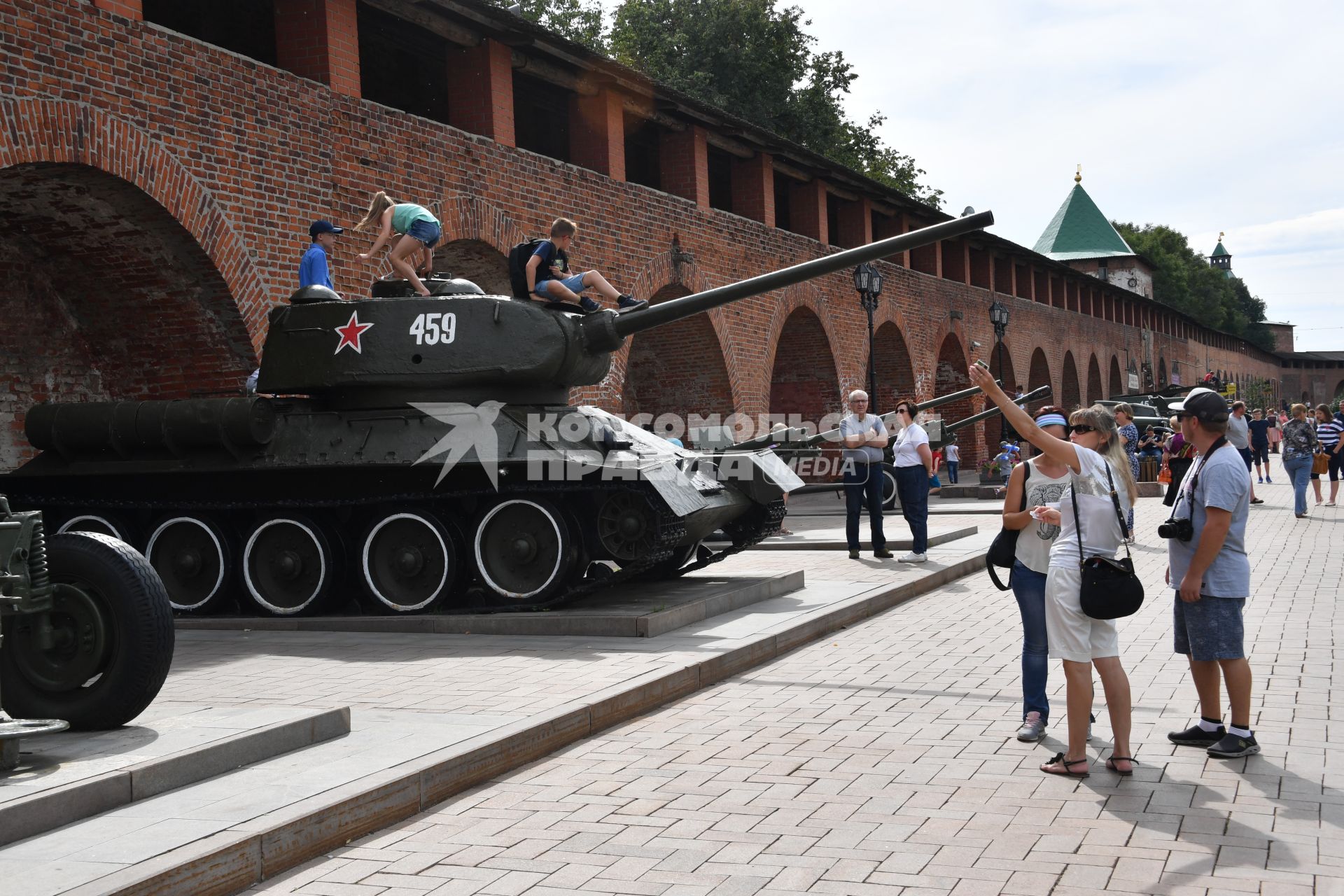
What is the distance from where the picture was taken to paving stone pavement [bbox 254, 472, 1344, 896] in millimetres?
4000

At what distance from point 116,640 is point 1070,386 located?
43.7 metres

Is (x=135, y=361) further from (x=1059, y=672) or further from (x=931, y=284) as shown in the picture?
(x=931, y=284)

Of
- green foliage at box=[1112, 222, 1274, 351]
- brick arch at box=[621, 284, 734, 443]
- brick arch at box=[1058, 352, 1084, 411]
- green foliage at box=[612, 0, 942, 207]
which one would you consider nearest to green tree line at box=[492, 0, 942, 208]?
green foliage at box=[612, 0, 942, 207]

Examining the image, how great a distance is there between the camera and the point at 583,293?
34.2 feet

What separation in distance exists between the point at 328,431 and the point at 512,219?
6213 mm

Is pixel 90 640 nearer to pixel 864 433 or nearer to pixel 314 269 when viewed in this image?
pixel 314 269

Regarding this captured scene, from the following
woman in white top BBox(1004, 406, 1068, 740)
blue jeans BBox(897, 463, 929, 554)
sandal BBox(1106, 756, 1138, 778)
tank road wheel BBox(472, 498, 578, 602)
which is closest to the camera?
sandal BBox(1106, 756, 1138, 778)

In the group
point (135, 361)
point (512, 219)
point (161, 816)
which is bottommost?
point (161, 816)

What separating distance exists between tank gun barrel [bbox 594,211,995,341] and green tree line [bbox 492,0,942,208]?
3097 centimetres

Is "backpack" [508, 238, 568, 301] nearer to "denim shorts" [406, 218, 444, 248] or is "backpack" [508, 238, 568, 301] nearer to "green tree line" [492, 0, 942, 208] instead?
"denim shorts" [406, 218, 444, 248]

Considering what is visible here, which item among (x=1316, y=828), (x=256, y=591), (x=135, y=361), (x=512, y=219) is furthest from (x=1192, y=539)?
(x=512, y=219)

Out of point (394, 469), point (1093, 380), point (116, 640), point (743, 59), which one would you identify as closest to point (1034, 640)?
point (116, 640)

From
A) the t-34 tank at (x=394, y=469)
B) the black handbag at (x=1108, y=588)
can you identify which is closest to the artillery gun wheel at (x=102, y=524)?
the t-34 tank at (x=394, y=469)

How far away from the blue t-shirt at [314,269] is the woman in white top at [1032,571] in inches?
242
